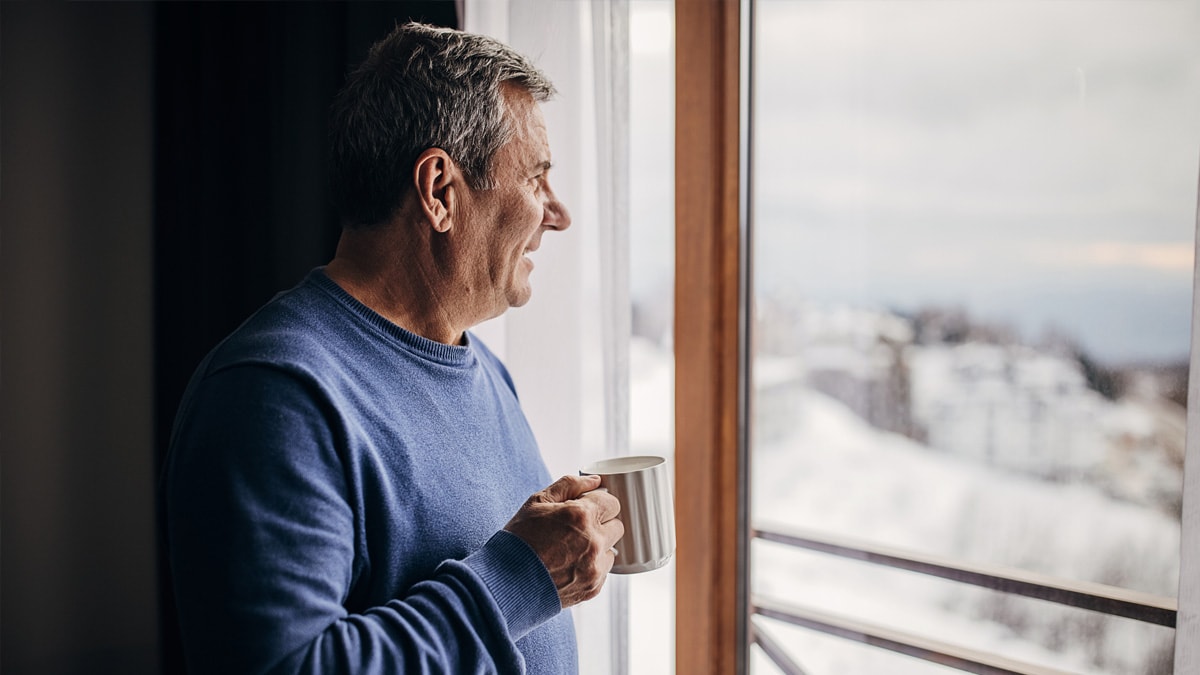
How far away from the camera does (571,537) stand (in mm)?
808

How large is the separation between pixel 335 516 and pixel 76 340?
1.42 meters

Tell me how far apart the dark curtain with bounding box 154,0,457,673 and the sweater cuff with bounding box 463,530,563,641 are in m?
1.18

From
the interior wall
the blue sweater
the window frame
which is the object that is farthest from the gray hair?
the interior wall

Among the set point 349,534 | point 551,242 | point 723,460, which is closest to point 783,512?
point 723,460

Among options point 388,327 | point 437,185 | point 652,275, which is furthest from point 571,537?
point 652,275

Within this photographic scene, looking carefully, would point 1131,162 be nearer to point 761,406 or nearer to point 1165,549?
point 1165,549

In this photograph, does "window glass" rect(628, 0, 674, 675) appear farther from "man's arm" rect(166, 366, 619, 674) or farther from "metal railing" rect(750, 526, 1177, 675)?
"man's arm" rect(166, 366, 619, 674)

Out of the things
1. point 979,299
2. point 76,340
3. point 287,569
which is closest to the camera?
point 287,569

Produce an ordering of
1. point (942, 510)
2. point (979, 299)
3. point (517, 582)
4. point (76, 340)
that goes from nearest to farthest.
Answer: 1. point (517, 582)
2. point (979, 299)
3. point (942, 510)
4. point (76, 340)

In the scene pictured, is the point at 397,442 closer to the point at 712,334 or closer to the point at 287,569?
the point at 287,569

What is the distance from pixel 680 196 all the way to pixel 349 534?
1.02 metres

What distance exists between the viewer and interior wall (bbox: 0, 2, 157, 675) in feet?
5.51

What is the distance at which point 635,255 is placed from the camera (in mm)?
1626

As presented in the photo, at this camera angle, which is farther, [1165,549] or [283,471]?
[1165,549]
